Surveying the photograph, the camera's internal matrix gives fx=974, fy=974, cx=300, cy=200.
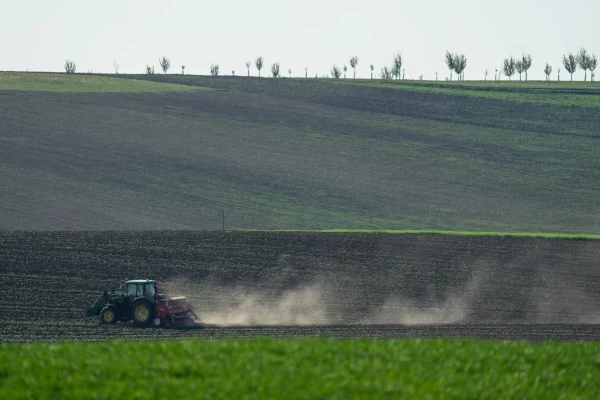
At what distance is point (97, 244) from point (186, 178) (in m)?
21.4

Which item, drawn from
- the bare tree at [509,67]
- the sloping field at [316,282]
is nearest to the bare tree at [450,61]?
the bare tree at [509,67]

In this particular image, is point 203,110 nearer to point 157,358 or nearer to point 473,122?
point 473,122

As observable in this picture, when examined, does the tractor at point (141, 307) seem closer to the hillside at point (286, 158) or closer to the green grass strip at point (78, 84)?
the hillside at point (286, 158)

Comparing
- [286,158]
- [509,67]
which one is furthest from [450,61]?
[286,158]

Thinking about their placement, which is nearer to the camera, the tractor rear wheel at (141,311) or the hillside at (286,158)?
the tractor rear wheel at (141,311)

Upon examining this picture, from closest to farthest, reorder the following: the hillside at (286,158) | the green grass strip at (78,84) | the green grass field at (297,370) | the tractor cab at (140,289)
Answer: the green grass field at (297,370), the tractor cab at (140,289), the hillside at (286,158), the green grass strip at (78,84)

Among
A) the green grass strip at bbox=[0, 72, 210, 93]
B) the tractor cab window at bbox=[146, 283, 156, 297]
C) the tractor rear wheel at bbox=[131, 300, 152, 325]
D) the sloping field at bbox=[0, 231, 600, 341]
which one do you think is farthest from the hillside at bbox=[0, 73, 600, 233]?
the tractor rear wheel at bbox=[131, 300, 152, 325]

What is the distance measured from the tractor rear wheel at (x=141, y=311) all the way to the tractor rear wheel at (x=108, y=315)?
0.58 m

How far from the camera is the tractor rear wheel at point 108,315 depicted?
27.6 metres

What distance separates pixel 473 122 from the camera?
80.1m

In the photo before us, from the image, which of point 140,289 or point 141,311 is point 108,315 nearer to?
point 141,311

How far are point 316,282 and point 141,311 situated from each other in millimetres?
8696

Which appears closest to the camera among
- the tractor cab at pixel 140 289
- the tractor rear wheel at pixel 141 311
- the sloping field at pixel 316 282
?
the sloping field at pixel 316 282

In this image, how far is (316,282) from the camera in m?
34.6
